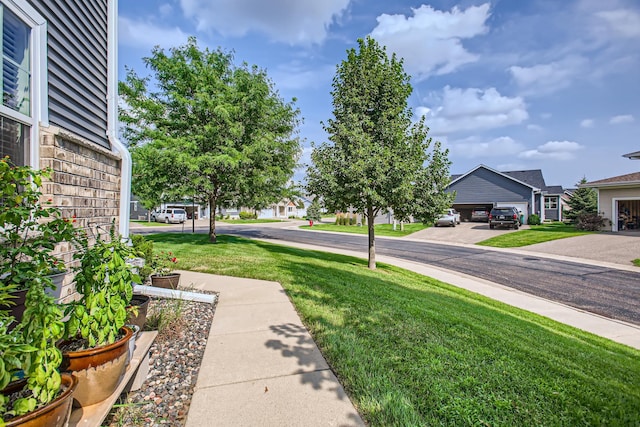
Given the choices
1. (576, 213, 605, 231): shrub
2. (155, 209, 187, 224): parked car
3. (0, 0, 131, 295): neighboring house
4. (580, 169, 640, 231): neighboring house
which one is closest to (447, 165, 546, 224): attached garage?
(580, 169, 640, 231): neighboring house

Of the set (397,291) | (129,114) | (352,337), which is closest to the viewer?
(352,337)

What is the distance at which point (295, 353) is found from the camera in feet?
10.8

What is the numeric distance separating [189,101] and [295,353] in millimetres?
10609

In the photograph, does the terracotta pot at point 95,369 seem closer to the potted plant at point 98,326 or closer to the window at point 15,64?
the potted plant at point 98,326

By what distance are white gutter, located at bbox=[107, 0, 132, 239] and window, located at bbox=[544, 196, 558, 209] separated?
41099 mm

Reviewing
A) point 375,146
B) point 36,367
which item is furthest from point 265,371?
point 375,146

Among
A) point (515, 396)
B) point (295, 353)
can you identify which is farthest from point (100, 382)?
point (515, 396)

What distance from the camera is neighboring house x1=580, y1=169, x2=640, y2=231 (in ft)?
62.3

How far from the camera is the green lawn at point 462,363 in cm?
238

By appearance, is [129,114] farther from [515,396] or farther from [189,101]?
[515,396]

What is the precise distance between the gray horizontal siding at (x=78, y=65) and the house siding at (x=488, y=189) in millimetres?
31273

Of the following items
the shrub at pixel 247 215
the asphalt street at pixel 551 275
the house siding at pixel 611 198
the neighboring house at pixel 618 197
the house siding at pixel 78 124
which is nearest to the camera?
the house siding at pixel 78 124

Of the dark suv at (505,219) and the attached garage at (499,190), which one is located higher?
the attached garage at (499,190)

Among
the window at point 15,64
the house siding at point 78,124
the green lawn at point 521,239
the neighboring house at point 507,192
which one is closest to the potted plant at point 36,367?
the house siding at point 78,124
